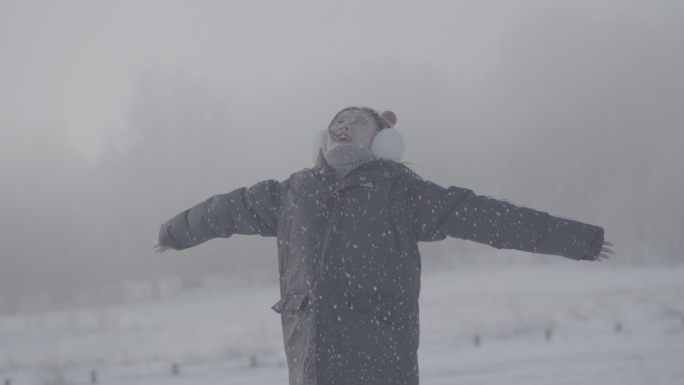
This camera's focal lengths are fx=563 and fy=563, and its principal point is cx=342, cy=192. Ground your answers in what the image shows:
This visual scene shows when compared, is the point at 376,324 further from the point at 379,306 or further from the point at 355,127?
the point at 355,127

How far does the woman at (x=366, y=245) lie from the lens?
5.86 ft

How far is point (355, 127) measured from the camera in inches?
84.1

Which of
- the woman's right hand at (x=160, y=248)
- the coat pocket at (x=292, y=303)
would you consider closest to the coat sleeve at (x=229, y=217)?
the woman's right hand at (x=160, y=248)

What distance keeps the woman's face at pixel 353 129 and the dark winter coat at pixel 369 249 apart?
0.18 meters

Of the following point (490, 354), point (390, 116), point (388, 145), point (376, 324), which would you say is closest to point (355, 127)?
point (388, 145)

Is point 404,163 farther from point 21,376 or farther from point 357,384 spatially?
point 21,376

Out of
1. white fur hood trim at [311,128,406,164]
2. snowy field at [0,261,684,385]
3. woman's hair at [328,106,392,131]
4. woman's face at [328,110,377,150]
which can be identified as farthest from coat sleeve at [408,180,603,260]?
snowy field at [0,261,684,385]

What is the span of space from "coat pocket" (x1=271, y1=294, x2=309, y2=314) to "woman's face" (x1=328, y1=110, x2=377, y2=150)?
1.82 feet

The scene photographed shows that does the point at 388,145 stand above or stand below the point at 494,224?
above

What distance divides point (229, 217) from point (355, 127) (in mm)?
589

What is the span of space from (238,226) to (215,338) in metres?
23.3

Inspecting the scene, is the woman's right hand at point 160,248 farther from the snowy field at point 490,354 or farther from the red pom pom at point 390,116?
the snowy field at point 490,354

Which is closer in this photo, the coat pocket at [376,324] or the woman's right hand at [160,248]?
the coat pocket at [376,324]

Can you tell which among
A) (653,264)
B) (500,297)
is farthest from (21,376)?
(653,264)
